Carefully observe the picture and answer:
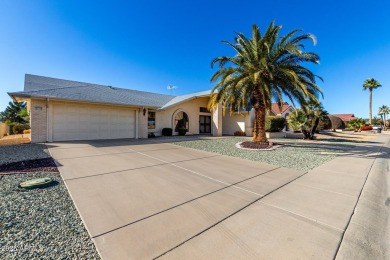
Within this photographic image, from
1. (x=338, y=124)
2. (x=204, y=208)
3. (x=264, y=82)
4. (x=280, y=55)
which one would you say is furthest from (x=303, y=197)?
(x=338, y=124)

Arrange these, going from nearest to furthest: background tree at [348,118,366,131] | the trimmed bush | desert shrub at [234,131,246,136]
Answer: the trimmed bush
desert shrub at [234,131,246,136]
background tree at [348,118,366,131]

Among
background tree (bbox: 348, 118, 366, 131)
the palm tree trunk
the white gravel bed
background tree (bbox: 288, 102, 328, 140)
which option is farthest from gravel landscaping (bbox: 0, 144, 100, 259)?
background tree (bbox: 348, 118, 366, 131)

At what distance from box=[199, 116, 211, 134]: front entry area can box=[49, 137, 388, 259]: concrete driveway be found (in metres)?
15.4

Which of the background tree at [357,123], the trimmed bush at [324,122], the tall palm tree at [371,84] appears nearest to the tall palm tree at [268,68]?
the trimmed bush at [324,122]

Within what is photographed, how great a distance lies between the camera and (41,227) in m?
2.79

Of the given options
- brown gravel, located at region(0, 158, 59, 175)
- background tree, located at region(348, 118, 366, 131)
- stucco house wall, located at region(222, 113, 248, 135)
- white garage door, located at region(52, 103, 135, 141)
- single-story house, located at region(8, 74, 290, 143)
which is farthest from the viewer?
background tree, located at region(348, 118, 366, 131)

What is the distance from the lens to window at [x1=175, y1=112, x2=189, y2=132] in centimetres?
1972

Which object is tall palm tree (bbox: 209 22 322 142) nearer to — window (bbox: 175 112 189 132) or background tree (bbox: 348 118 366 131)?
window (bbox: 175 112 189 132)

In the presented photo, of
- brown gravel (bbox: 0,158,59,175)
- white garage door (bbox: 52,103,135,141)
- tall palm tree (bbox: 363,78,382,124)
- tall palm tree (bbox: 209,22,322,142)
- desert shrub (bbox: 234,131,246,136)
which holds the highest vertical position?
tall palm tree (bbox: 363,78,382,124)

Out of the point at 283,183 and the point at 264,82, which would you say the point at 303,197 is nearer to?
the point at 283,183

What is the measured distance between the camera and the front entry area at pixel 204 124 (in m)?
21.7

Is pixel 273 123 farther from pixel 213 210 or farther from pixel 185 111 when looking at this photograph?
pixel 213 210

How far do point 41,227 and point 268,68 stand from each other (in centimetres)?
1126

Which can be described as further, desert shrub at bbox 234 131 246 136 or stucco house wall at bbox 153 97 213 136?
desert shrub at bbox 234 131 246 136
